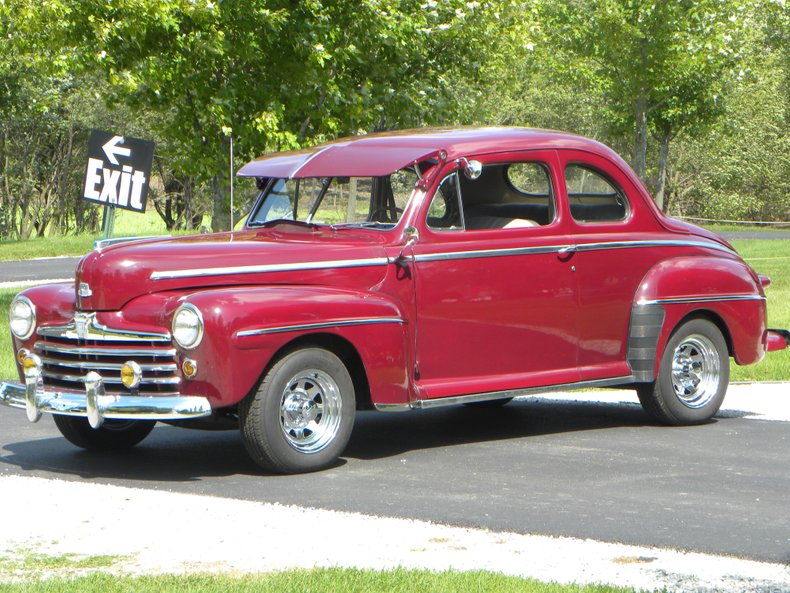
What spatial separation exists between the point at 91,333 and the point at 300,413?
4.12 ft

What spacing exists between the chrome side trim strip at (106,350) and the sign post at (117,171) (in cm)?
482

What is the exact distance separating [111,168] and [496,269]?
5.56 m

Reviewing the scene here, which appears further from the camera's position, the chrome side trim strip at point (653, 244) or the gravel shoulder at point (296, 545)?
the chrome side trim strip at point (653, 244)

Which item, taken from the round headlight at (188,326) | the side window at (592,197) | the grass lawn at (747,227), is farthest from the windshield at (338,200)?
the grass lawn at (747,227)

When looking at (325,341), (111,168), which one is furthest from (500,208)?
(111,168)

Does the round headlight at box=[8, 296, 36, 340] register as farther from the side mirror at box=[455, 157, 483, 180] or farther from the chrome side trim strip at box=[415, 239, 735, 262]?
the side mirror at box=[455, 157, 483, 180]

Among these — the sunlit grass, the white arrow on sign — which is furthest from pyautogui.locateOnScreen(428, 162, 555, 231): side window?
the white arrow on sign

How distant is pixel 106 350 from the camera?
7.59 meters

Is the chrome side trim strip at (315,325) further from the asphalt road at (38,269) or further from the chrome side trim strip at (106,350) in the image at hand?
the asphalt road at (38,269)

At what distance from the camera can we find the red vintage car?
295 inches

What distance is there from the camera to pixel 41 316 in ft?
26.5

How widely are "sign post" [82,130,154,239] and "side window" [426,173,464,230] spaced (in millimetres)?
4892

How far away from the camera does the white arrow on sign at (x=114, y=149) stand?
12708 millimetres

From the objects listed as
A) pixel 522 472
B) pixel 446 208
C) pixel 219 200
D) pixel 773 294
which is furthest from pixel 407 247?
pixel 773 294
